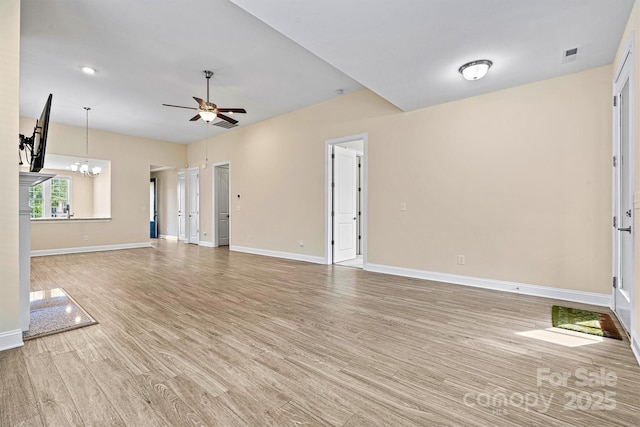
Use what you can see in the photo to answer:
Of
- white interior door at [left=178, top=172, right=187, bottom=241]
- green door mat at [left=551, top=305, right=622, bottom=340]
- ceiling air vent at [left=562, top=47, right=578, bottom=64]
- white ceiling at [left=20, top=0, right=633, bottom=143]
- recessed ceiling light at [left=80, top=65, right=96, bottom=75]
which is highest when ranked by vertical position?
recessed ceiling light at [left=80, top=65, right=96, bottom=75]

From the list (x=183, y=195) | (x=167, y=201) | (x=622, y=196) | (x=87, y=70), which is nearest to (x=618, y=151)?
(x=622, y=196)

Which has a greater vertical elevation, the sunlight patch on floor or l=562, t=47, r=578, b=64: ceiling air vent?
l=562, t=47, r=578, b=64: ceiling air vent

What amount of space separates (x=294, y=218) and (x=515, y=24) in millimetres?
4692

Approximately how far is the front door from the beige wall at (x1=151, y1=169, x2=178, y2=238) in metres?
10.7

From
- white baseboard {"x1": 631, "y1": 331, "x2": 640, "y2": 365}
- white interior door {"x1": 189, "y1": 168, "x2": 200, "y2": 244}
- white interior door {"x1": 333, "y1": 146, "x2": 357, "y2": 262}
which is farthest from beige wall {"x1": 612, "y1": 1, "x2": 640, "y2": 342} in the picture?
white interior door {"x1": 189, "y1": 168, "x2": 200, "y2": 244}

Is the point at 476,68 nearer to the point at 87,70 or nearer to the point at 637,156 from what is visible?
the point at 637,156

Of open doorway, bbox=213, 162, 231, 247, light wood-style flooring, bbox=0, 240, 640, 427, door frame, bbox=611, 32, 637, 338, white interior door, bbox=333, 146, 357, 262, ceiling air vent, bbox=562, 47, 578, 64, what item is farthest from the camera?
open doorway, bbox=213, 162, 231, 247

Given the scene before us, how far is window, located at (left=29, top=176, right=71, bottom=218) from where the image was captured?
9.12 metres

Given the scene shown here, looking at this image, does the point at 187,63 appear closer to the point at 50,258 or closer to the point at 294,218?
the point at 294,218

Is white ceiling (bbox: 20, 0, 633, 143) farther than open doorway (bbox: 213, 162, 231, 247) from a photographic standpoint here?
No

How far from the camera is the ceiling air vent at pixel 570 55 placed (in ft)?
9.85

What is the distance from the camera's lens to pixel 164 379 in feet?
6.16

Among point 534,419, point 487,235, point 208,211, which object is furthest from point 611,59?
point 208,211

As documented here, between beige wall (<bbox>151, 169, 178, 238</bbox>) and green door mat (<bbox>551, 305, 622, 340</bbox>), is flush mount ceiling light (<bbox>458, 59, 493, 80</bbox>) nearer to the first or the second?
green door mat (<bbox>551, 305, 622, 340</bbox>)
